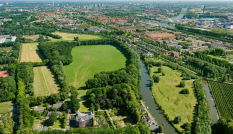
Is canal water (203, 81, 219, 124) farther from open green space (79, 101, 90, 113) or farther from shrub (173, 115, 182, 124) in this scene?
open green space (79, 101, 90, 113)

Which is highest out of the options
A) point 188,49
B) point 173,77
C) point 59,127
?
point 188,49

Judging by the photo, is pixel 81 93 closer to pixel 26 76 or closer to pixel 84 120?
pixel 84 120

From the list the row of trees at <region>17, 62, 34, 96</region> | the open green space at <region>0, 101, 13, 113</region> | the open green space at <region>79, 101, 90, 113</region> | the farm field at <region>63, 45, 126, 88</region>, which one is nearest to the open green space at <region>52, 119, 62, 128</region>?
the open green space at <region>79, 101, 90, 113</region>

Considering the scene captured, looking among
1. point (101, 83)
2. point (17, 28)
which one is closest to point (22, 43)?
point (17, 28)

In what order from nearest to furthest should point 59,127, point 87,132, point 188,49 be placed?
point 87,132, point 59,127, point 188,49

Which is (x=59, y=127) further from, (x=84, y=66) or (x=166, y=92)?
(x=84, y=66)

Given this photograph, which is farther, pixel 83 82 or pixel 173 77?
pixel 173 77
